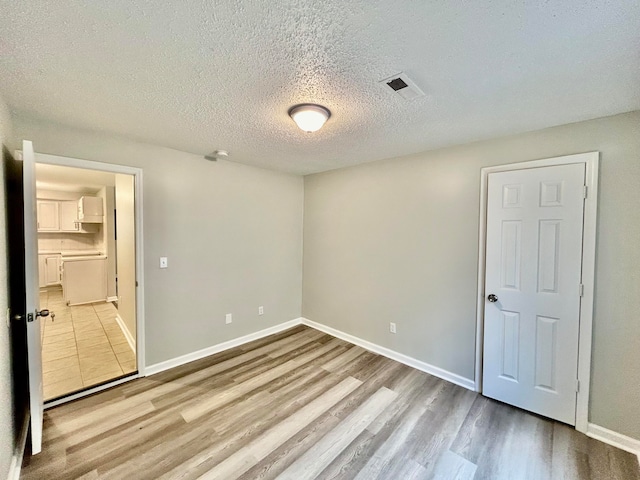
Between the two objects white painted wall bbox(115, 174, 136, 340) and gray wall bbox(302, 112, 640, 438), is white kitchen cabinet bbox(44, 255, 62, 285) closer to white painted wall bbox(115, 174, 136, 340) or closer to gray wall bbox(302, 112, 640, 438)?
white painted wall bbox(115, 174, 136, 340)

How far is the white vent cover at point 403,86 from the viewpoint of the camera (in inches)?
59.3

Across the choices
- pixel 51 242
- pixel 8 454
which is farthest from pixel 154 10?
pixel 51 242

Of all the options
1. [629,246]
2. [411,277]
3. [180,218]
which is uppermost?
[180,218]

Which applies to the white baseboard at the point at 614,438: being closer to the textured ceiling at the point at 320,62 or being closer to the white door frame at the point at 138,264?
the textured ceiling at the point at 320,62

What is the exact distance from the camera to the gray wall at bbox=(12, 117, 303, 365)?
263 centimetres

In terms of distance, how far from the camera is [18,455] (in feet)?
5.59

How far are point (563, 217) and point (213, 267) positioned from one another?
351 centimetres

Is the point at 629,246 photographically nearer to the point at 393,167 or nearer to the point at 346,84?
the point at 393,167

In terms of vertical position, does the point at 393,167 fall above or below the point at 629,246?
above

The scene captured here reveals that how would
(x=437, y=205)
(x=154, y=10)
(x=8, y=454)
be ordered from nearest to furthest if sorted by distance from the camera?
(x=154, y=10) → (x=8, y=454) → (x=437, y=205)

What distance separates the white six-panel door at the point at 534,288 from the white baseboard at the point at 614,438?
0.12 m

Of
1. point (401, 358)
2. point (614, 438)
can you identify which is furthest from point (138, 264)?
point (614, 438)

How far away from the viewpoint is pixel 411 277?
303cm

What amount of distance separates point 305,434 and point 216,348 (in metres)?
1.78
